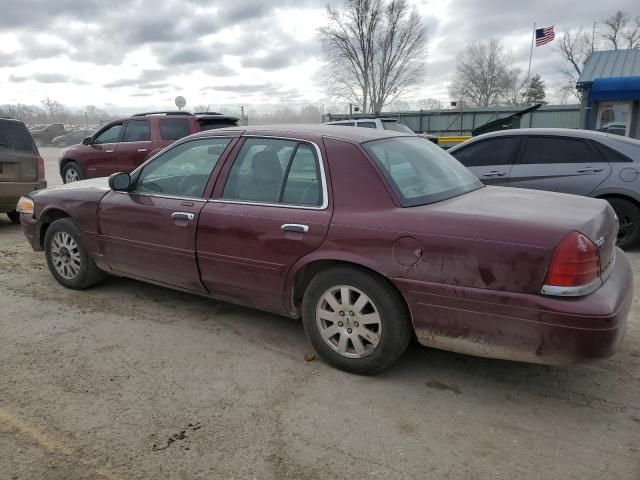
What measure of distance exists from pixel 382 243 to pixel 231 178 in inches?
54.8

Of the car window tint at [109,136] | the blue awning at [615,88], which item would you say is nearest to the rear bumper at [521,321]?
the car window tint at [109,136]

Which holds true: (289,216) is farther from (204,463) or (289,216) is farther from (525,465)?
(525,465)

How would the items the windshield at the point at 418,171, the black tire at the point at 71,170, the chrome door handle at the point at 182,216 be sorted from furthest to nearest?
the black tire at the point at 71,170 < the chrome door handle at the point at 182,216 < the windshield at the point at 418,171

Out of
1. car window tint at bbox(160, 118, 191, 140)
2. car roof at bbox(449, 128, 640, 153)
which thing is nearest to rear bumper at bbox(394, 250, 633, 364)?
car roof at bbox(449, 128, 640, 153)

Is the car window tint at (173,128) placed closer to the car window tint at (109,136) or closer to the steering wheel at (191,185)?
the car window tint at (109,136)

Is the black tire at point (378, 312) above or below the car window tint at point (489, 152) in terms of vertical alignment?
below

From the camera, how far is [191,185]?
13.3ft

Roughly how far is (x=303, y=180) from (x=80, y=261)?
8.38ft

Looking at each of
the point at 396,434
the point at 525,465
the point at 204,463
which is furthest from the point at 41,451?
the point at 525,465

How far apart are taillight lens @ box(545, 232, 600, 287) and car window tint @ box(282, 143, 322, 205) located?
1.46 meters

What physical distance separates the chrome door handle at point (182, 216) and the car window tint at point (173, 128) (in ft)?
20.8

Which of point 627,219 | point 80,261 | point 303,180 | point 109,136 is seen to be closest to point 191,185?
point 303,180

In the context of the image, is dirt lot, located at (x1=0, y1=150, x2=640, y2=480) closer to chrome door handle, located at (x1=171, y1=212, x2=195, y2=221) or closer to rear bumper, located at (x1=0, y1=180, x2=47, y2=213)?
chrome door handle, located at (x1=171, y1=212, x2=195, y2=221)

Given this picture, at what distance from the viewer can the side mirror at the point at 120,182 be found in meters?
4.28
